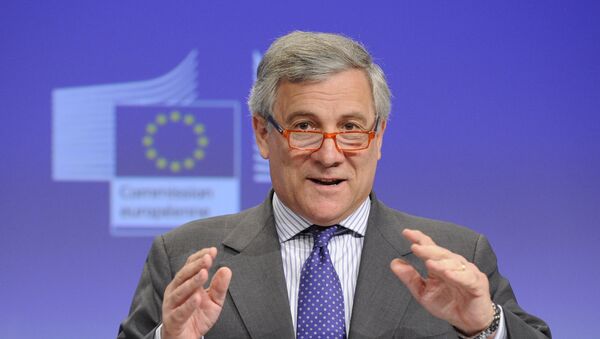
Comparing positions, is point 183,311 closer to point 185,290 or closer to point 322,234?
point 185,290

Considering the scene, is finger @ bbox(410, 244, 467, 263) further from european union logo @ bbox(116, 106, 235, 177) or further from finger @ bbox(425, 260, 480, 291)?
european union logo @ bbox(116, 106, 235, 177)

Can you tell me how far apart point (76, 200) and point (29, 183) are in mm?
202

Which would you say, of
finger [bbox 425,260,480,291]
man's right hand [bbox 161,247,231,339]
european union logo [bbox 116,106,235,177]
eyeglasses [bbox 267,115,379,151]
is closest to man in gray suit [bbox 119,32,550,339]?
eyeglasses [bbox 267,115,379,151]

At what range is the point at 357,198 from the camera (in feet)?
8.11

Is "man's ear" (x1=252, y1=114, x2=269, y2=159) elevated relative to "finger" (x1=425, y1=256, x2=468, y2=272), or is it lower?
elevated

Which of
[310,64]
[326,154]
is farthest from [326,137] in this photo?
→ [310,64]

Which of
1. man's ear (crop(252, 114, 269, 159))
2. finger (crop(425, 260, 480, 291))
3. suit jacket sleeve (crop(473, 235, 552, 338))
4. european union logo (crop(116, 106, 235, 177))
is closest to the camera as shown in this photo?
finger (crop(425, 260, 480, 291))

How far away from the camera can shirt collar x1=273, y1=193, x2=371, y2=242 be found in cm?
250

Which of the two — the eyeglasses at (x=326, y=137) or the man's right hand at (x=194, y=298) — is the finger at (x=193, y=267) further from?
the eyeglasses at (x=326, y=137)

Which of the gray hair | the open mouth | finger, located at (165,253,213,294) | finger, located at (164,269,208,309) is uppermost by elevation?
the gray hair

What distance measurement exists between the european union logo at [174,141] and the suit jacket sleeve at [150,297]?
1192mm

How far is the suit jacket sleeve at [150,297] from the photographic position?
2.42 metres

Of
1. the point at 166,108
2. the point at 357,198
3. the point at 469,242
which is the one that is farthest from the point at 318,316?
the point at 166,108

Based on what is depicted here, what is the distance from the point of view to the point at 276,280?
2404 millimetres
